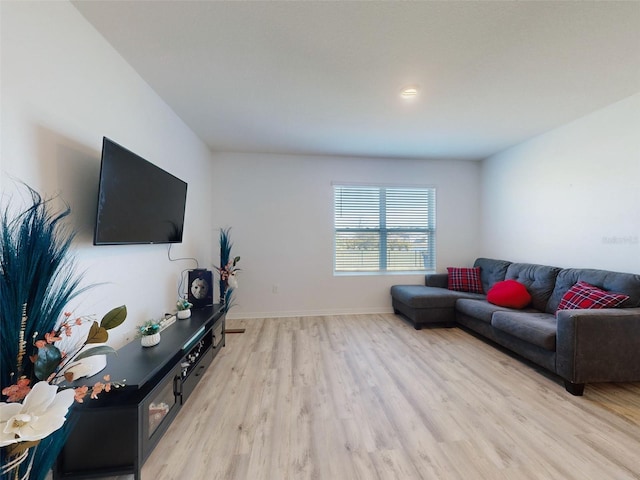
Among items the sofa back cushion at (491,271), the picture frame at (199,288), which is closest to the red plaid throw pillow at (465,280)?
the sofa back cushion at (491,271)

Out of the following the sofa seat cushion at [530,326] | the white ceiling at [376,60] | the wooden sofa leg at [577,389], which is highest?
the white ceiling at [376,60]

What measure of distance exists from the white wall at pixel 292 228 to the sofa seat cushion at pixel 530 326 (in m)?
1.64

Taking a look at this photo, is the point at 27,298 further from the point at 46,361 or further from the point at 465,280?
the point at 465,280

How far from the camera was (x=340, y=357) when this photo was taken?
267cm

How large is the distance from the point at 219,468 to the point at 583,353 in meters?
2.65

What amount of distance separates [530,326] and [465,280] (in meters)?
1.62

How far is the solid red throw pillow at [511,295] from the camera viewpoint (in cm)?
301

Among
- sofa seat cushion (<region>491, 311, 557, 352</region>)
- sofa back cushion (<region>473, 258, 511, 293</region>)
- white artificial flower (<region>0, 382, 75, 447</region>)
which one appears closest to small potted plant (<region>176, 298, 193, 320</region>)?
white artificial flower (<region>0, 382, 75, 447</region>)

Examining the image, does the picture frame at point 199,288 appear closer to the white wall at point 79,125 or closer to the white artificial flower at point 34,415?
the white wall at point 79,125

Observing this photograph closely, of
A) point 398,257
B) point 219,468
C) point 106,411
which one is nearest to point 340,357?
point 219,468

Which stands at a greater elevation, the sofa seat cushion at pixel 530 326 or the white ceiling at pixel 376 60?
the white ceiling at pixel 376 60

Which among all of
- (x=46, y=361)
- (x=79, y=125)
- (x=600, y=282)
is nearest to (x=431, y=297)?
(x=600, y=282)

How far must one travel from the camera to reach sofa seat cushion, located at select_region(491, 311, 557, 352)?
2.19m

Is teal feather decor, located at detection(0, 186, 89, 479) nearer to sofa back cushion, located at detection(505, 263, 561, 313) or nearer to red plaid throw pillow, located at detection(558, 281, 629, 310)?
red plaid throw pillow, located at detection(558, 281, 629, 310)
